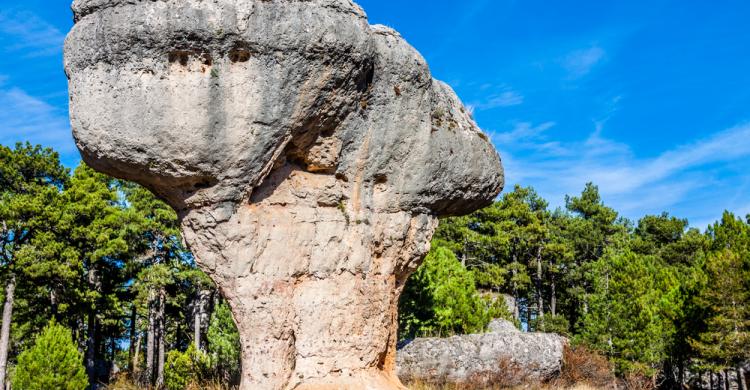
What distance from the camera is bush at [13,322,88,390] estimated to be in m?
18.0

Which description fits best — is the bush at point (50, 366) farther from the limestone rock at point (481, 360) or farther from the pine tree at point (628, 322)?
the pine tree at point (628, 322)

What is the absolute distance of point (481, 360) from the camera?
17328 millimetres

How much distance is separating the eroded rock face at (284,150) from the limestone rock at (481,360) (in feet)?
24.3

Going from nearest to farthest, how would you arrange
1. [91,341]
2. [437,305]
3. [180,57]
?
[180,57], [437,305], [91,341]

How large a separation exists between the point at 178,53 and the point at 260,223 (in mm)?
2441

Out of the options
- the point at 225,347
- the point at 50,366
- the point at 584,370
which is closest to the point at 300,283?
the point at 225,347

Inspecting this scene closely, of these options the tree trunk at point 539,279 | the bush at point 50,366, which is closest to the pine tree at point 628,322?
the tree trunk at point 539,279

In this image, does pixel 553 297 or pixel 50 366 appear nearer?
pixel 50 366

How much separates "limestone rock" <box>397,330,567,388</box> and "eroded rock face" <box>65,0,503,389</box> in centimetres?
741

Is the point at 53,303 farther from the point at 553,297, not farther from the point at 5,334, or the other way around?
the point at 553,297

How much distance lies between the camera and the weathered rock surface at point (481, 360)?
54.7 feet

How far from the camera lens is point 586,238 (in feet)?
128

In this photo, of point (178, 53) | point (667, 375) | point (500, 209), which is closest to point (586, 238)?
point (500, 209)

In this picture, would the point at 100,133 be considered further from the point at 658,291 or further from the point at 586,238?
the point at 586,238
